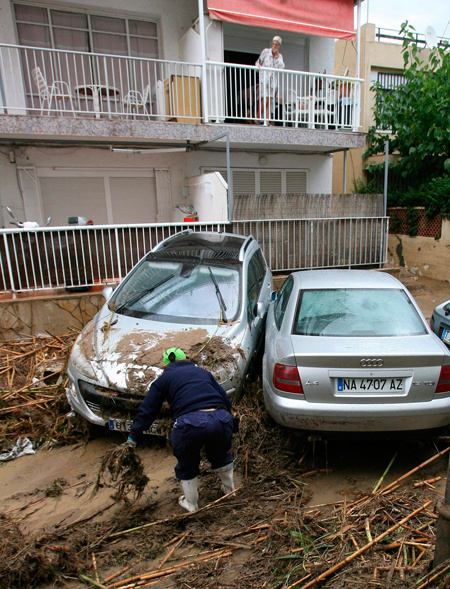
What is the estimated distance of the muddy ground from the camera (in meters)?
2.32

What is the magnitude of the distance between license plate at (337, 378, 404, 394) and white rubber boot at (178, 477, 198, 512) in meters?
1.34

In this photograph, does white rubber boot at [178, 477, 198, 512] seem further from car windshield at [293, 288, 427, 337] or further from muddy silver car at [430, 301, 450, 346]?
muddy silver car at [430, 301, 450, 346]

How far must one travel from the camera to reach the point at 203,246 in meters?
5.81

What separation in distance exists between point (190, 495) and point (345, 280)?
2683mm

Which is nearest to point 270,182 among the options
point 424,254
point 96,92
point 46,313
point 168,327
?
point 424,254

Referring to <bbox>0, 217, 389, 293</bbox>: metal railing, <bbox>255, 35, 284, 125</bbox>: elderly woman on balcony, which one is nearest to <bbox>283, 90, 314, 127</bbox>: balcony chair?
<bbox>255, 35, 284, 125</bbox>: elderly woman on balcony

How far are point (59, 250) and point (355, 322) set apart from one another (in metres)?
5.34

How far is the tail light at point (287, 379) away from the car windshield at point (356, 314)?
18.4 inches

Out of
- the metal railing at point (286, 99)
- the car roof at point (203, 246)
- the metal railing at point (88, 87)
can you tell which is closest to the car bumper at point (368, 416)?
the car roof at point (203, 246)

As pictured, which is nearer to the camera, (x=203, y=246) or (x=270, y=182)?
(x=203, y=246)

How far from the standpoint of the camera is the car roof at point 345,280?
13.9 ft

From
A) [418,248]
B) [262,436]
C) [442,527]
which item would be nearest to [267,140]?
[418,248]

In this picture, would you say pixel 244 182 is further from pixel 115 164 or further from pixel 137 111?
pixel 115 164

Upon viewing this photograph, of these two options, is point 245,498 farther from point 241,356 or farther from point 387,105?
point 387,105
